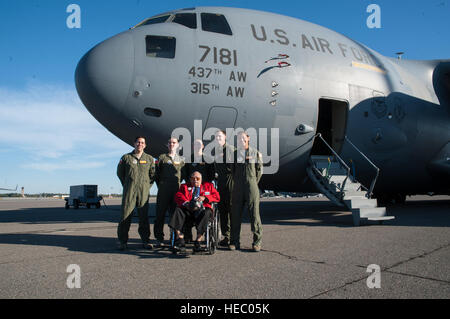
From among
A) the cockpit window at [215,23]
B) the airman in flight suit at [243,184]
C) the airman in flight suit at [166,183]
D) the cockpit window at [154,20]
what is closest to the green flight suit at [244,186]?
the airman in flight suit at [243,184]

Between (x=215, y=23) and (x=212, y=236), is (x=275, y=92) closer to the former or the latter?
(x=215, y=23)

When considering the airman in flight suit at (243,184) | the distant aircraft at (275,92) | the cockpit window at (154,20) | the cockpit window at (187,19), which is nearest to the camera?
the airman in flight suit at (243,184)

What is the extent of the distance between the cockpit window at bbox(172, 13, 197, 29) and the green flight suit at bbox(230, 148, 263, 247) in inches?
138

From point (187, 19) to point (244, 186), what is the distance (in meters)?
4.24

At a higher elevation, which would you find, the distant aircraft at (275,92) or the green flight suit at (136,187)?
the distant aircraft at (275,92)

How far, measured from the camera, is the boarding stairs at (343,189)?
279 inches

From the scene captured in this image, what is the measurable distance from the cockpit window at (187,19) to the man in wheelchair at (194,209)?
12.7 feet

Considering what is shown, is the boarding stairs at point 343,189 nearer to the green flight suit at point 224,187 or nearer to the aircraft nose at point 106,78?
the green flight suit at point 224,187

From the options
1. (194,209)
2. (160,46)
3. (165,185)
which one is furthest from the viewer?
(160,46)

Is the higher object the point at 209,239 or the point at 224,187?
the point at 224,187

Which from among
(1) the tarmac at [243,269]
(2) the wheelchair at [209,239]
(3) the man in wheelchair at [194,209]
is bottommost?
(1) the tarmac at [243,269]

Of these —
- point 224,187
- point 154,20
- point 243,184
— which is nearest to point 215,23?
point 154,20

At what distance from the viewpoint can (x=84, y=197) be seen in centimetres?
1883

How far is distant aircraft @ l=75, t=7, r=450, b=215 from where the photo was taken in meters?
6.51
